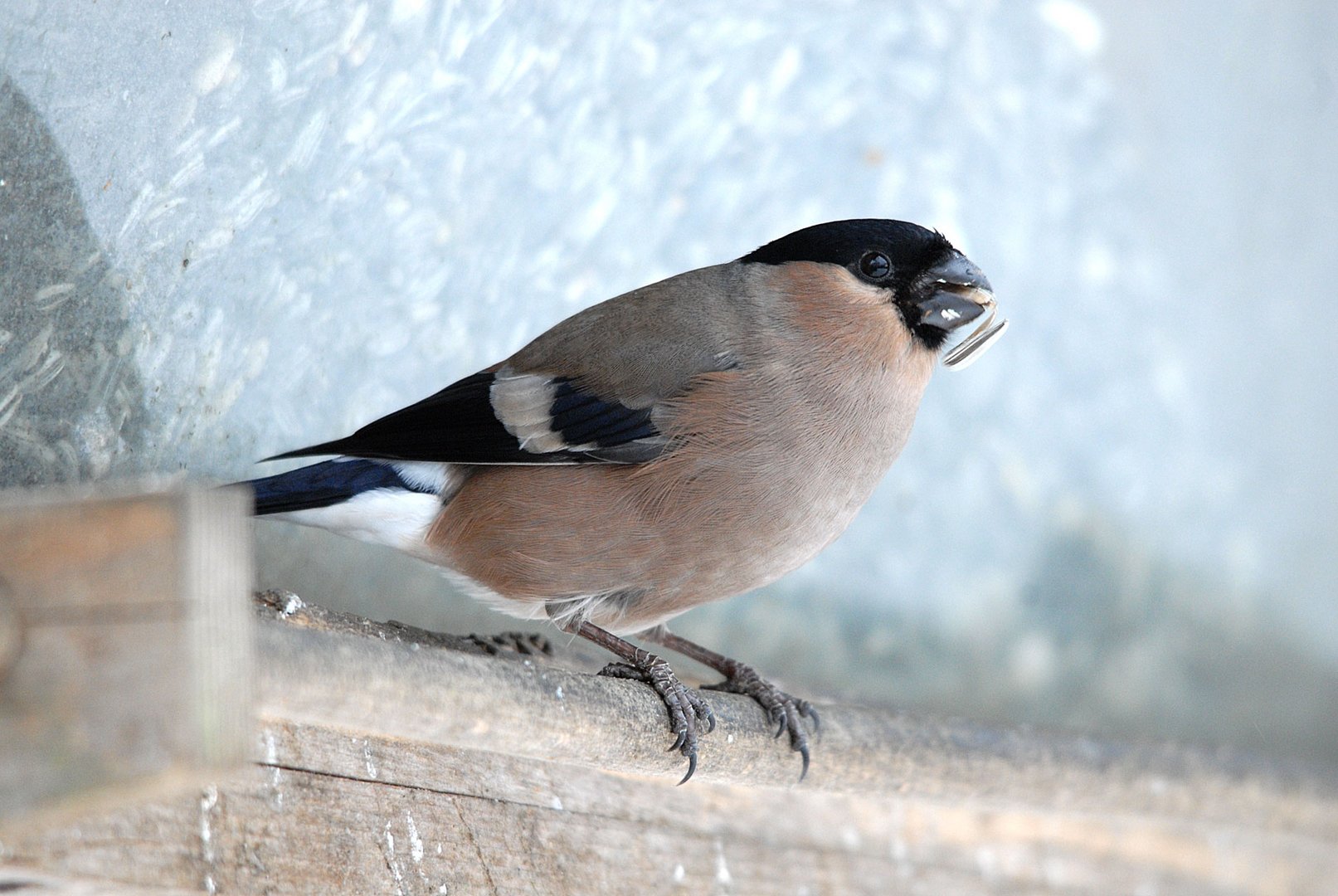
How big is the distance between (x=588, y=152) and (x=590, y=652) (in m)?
0.98

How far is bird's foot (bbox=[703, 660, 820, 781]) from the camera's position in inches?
85.3

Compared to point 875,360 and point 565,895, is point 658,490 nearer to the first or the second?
point 875,360

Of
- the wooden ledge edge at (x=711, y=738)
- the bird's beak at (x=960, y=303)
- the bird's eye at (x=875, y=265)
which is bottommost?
the wooden ledge edge at (x=711, y=738)

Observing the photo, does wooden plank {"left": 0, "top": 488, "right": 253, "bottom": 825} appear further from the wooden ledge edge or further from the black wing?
the black wing

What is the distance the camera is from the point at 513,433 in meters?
2.15

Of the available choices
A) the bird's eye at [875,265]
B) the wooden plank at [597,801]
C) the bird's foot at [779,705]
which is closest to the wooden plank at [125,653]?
the wooden plank at [597,801]

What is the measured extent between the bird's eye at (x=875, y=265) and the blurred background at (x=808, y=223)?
64 cm

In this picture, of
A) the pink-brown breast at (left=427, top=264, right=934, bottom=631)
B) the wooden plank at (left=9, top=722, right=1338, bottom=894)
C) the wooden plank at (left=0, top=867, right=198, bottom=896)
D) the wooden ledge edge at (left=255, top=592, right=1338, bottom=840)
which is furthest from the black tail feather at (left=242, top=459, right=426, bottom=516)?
the wooden plank at (left=0, top=867, right=198, bottom=896)

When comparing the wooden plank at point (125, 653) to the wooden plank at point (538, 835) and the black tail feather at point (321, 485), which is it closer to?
the wooden plank at point (538, 835)

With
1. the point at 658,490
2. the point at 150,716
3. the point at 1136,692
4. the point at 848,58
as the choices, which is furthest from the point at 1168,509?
the point at 150,716

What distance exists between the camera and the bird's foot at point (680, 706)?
197cm

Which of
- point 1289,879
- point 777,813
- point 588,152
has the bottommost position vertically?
point 1289,879

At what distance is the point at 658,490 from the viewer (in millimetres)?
2086

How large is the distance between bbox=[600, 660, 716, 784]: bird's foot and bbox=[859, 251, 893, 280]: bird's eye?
74 cm
